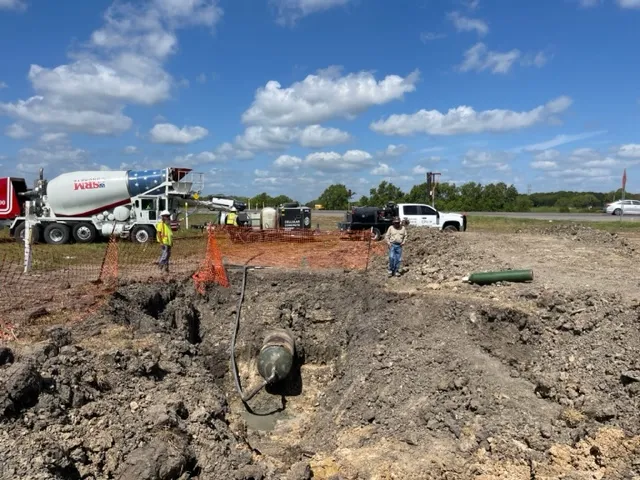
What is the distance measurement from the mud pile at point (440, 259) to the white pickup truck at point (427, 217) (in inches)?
161

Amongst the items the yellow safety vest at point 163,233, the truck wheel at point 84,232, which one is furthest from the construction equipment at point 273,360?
the truck wheel at point 84,232

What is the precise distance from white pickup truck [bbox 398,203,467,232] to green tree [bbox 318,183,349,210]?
53.0m

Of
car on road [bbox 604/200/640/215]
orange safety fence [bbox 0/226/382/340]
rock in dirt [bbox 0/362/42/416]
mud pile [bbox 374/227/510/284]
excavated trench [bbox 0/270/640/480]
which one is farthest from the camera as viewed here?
car on road [bbox 604/200/640/215]

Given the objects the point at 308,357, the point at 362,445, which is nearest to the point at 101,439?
the point at 362,445

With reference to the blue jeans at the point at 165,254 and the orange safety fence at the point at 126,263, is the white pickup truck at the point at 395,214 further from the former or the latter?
the blue jeans at the point at 165,254

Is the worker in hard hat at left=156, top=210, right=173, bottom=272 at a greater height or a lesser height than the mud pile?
greater

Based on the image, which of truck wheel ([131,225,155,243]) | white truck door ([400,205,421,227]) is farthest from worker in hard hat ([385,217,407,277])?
truck wheel ([131,225,155,243])

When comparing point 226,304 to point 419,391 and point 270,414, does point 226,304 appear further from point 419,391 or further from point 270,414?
point 419,391

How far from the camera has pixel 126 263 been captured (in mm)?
15227

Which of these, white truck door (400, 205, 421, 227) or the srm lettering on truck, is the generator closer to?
white truck door (400, 205, 421, 227)

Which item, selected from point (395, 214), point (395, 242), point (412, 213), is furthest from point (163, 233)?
point (412, 213)

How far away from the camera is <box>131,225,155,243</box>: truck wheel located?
20.5 metres

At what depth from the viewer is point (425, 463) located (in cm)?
621

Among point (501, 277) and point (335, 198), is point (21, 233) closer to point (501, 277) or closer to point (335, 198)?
point (501, 277)
